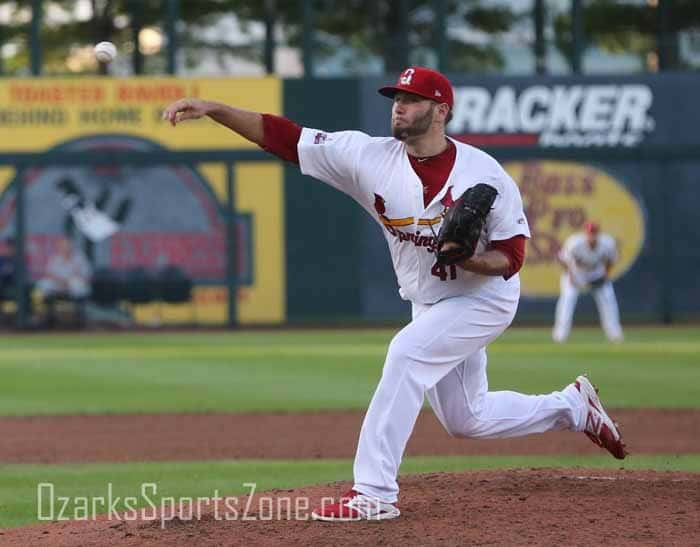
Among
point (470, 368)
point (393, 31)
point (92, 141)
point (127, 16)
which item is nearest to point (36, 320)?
point (92, 141)

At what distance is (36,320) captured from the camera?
23.6 m

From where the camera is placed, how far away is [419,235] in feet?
20.3

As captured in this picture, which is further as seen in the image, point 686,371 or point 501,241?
point 686,371

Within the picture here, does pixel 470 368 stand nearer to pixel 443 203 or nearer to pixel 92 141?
pixel 443 203

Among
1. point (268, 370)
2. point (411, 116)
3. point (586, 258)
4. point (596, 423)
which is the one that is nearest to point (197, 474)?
point (596, 423)

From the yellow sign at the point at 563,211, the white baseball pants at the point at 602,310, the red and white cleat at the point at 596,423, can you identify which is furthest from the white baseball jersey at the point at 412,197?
the yellow sign at the point at 563,211

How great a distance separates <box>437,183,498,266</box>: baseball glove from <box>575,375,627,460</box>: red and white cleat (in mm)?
1448

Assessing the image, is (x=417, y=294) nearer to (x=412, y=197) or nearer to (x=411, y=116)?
(x=412, y=197)

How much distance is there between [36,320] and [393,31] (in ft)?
26.6

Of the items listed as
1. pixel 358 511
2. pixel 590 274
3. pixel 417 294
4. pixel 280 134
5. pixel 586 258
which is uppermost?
pixel 280 134

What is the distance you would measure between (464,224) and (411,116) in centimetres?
63

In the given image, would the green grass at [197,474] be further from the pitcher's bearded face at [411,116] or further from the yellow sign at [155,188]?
the yellow sign at [155,188]

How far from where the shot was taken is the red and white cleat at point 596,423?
7035mm

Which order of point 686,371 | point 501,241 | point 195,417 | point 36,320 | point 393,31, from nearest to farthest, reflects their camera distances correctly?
point 501,241 → point 195,417 → point 686,371 → point 36,320 → point 393,31
